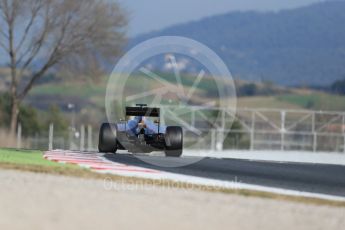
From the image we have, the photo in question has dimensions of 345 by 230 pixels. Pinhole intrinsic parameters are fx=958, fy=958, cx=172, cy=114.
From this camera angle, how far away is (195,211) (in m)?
12.3

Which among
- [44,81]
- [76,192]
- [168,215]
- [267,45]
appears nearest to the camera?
[168,215]

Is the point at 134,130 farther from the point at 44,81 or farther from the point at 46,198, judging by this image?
the point at 44,81

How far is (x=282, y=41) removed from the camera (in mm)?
138375

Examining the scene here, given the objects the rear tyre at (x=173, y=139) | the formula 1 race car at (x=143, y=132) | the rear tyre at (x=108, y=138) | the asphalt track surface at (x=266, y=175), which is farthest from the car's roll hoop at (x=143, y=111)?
the asphalt track surface at (x=266, y=175)

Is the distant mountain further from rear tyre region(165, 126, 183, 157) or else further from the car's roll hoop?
the car's roll hoop

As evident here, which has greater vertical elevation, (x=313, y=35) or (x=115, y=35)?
(x=313, y=35)

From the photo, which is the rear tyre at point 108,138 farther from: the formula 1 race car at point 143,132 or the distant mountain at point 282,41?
the distant mountain at point 282,41

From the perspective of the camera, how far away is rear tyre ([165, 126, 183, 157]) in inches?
966

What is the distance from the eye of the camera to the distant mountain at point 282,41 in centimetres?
11000

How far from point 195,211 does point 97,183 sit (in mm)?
3426

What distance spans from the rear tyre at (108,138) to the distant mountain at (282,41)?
7496 cm

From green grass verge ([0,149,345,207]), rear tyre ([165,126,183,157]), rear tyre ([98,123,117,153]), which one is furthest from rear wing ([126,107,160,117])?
green grass verge ([0,149,345,207])

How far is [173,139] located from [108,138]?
1.75 meters

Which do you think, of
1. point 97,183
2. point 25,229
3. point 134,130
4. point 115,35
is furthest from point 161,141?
point 115,35
